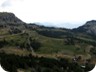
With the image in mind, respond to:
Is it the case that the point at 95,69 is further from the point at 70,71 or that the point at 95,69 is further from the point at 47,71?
the point at 70,71

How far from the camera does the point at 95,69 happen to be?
302 inches

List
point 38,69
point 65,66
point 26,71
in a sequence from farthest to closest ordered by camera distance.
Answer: point 65,66 < point 38,69 < point 26,71

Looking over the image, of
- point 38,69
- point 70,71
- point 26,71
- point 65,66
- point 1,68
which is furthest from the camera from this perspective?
point 65,66

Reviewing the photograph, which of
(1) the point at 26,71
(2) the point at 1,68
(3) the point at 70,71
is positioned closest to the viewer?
(2) the point at 1,68

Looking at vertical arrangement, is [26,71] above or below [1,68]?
below

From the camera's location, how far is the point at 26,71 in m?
120

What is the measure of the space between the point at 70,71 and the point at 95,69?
133346 mm

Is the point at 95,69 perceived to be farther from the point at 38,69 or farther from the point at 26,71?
the point at 38,69

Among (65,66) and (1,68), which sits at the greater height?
(1,68)

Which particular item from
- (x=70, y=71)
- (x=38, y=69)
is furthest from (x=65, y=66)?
(x=38, y=69)

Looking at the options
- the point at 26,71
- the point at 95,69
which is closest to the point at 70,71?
the point at 26,71

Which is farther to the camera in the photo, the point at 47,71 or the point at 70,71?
the point at 70,71

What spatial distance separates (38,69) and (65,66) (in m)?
37.0

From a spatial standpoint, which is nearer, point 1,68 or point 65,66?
point 1,68
